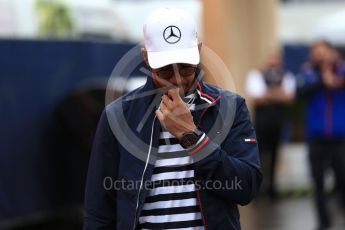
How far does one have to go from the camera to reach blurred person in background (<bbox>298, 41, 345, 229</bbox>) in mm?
8078

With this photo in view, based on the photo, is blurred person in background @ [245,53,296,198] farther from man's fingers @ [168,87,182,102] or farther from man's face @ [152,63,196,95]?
man's fingers @ [168,87,182,102]

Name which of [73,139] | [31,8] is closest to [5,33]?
[31,8]

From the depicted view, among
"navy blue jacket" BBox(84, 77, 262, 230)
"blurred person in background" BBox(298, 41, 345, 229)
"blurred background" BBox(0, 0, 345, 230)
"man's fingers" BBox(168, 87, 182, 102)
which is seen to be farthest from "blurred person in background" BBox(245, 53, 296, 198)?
"man's fingers" BBox(168, 87, 182, 102)

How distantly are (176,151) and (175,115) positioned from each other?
9.6 inches

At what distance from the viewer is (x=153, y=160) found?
3121 mm

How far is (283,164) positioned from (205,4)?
554 centimetres

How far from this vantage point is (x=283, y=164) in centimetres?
1292

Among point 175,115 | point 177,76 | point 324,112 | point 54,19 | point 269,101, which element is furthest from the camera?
point 269,101

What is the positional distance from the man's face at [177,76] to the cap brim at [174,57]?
0.03 meters

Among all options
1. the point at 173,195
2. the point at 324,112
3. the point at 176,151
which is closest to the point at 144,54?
the point at 176,151

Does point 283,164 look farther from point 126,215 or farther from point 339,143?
point 126,215

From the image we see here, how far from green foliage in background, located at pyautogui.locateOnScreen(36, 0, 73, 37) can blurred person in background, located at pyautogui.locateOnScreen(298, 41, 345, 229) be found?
12.4 feet

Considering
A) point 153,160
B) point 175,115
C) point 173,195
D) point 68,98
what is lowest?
point 173,195

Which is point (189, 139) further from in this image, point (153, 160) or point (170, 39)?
point (170, 39)
